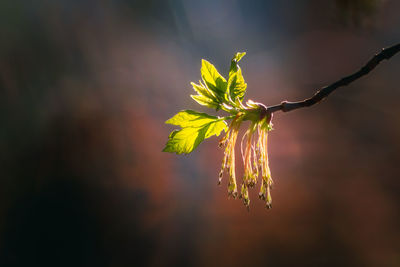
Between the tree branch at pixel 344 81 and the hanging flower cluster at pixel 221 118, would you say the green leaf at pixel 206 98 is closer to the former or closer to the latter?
the hanging flower cluster at pixel 221 118

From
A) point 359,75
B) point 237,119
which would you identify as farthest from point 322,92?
point 237,119

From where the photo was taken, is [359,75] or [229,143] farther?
[229,143]

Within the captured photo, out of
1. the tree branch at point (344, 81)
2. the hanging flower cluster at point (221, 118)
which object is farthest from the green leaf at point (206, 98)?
the tree branch at point (344, 81)

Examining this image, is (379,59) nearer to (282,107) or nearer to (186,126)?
(282,107)

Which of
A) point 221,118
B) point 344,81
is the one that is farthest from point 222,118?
point 344,81

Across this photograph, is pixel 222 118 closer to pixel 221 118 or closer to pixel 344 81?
pixel 221 118

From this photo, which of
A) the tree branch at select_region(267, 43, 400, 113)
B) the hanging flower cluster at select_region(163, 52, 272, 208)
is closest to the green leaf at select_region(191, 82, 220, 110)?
the hanging flower cluster at select_region(163, 52, 272, 208)

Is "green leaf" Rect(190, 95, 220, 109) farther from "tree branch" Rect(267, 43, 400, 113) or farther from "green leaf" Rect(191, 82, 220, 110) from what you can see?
"tree branch" Rect(267, 43, 400, 113)
